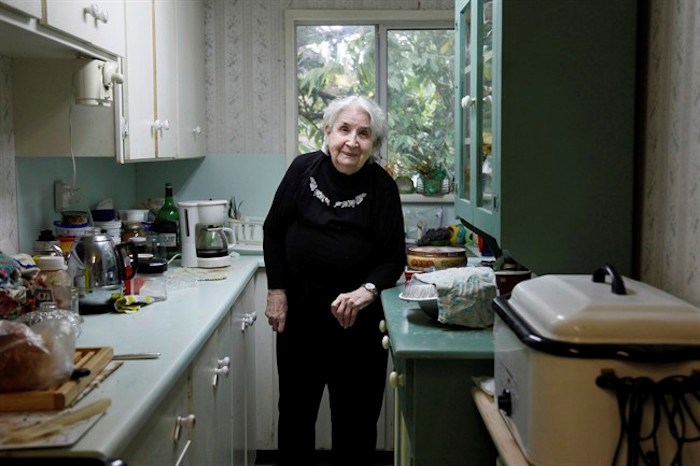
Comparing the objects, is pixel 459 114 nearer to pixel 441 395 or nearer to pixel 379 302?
pixel 379 302

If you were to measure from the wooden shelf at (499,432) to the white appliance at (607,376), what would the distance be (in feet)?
0.23

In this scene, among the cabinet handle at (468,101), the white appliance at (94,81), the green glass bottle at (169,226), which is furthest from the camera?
the green glass bottle at (169,226)

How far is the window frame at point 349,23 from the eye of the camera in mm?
3789

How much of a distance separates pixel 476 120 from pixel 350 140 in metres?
0.59

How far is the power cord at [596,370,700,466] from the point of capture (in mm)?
1211

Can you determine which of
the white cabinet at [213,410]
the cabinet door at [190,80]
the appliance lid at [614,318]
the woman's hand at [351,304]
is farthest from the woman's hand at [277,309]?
the appliance lid at [614,318]

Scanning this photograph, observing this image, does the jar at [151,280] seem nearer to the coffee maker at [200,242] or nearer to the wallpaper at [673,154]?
the coffee maker at [200,242]

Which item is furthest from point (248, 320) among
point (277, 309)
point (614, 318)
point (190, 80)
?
point (614, 318)

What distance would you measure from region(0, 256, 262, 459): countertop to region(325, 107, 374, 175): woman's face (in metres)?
0.58

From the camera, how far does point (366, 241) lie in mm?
2832

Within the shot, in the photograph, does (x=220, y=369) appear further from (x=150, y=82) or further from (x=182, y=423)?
(x=150, y=82)

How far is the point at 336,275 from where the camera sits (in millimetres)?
2828

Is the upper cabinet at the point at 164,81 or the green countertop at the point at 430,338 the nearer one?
the green countertop at the point at 430,338

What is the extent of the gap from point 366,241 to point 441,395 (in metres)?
1.05
